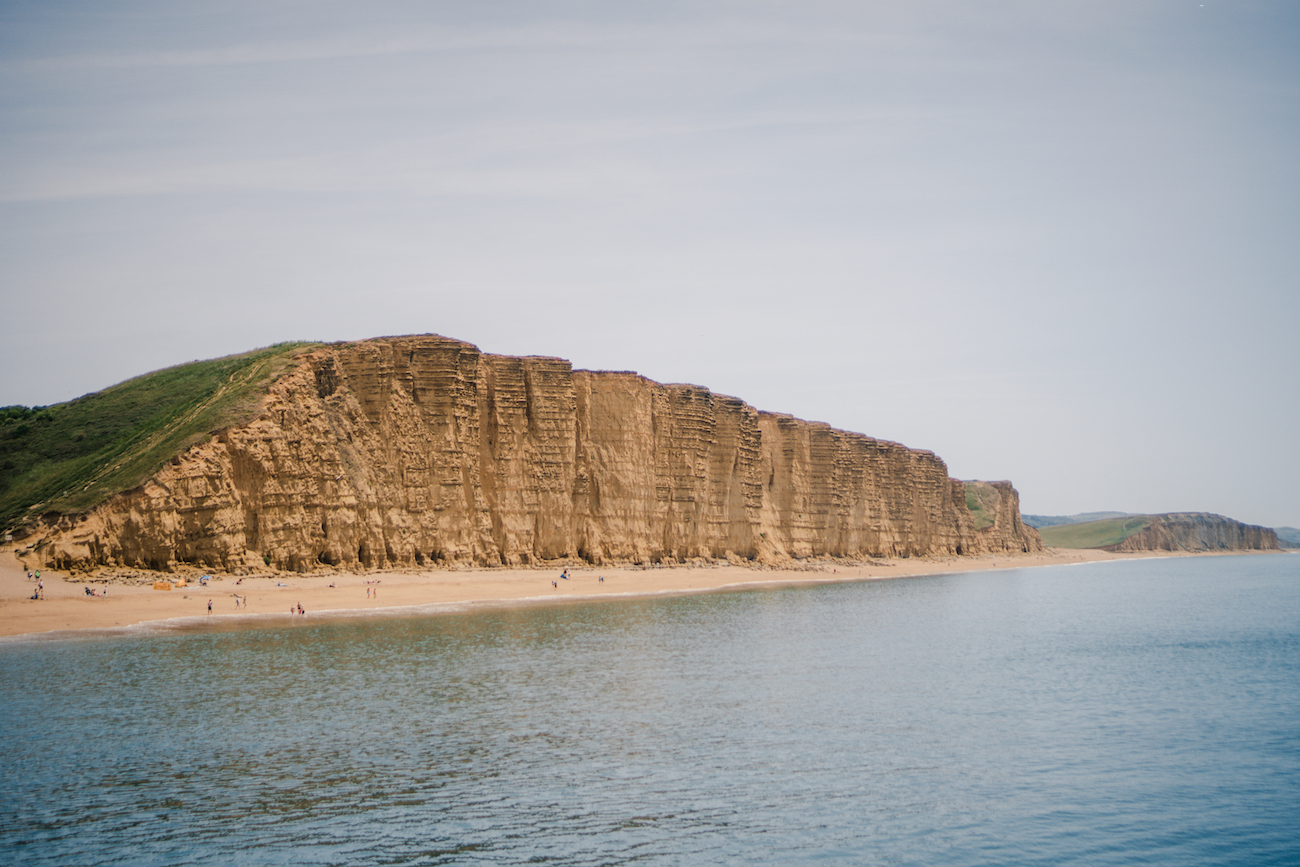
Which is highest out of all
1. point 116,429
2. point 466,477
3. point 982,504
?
point 116,429

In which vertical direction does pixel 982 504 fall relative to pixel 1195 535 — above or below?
above

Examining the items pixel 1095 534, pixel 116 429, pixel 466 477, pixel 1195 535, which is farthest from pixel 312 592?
pixel 1195 535

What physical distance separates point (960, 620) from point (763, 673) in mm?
19629

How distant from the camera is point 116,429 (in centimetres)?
4691

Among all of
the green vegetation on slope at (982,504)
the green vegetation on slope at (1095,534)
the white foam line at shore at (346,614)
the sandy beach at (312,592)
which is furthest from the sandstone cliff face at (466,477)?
the green vegetation on slope at (1095,534)

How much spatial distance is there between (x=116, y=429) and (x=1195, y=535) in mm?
171490

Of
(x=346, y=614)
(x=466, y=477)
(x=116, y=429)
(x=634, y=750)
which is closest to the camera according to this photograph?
(x=634, y=750)

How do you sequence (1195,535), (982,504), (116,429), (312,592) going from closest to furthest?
(312,592) → (116,429) → (982,504) → (1195,535)

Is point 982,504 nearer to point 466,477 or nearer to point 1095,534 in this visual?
point 1095,534

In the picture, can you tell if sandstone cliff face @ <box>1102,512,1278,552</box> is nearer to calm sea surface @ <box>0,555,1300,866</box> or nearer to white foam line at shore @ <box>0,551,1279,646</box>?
white foam line at shore @ <box>0,551,1279,646</box>

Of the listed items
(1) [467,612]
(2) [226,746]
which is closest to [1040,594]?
(1) [467,612]

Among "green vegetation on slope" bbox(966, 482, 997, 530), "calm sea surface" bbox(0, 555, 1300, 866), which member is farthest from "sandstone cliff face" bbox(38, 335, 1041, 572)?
"green vegetation on slope" bbox(966, 482, 997, 530)

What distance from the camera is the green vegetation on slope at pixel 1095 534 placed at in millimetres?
157375

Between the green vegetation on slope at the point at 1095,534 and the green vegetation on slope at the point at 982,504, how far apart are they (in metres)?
42.6
